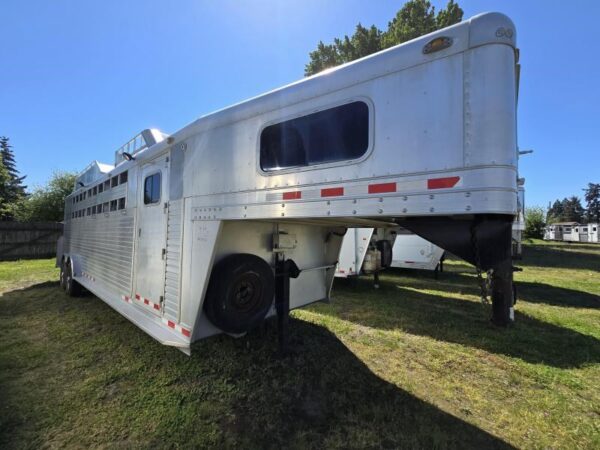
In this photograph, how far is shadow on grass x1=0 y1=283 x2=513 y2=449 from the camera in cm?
265

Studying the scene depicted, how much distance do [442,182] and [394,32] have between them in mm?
19139

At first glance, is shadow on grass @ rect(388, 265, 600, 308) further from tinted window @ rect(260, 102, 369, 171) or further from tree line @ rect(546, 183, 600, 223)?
tree line @ rect(546, 183, 600, 223)

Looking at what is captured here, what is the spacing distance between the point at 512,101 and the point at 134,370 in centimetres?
442

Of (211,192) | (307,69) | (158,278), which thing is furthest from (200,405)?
(307,69)

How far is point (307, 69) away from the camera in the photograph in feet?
65.8

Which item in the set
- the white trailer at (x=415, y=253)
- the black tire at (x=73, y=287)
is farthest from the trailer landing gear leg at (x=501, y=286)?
the black tire at (x=73, y=287)

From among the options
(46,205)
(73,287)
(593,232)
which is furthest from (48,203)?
(593,232)

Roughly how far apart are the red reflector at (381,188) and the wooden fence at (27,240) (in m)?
21.0

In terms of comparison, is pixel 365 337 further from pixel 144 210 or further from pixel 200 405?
pixel 144 210

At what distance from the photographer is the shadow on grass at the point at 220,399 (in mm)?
2652

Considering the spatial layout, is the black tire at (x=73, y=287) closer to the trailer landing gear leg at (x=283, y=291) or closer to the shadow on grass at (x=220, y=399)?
the shadow on grass at (x=220, y=399)

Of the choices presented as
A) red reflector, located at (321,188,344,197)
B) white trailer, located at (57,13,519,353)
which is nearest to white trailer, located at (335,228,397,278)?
white trailer, located at (57,13,519,353)

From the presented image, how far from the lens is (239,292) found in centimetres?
342

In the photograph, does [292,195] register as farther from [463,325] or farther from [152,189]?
[463,325]
